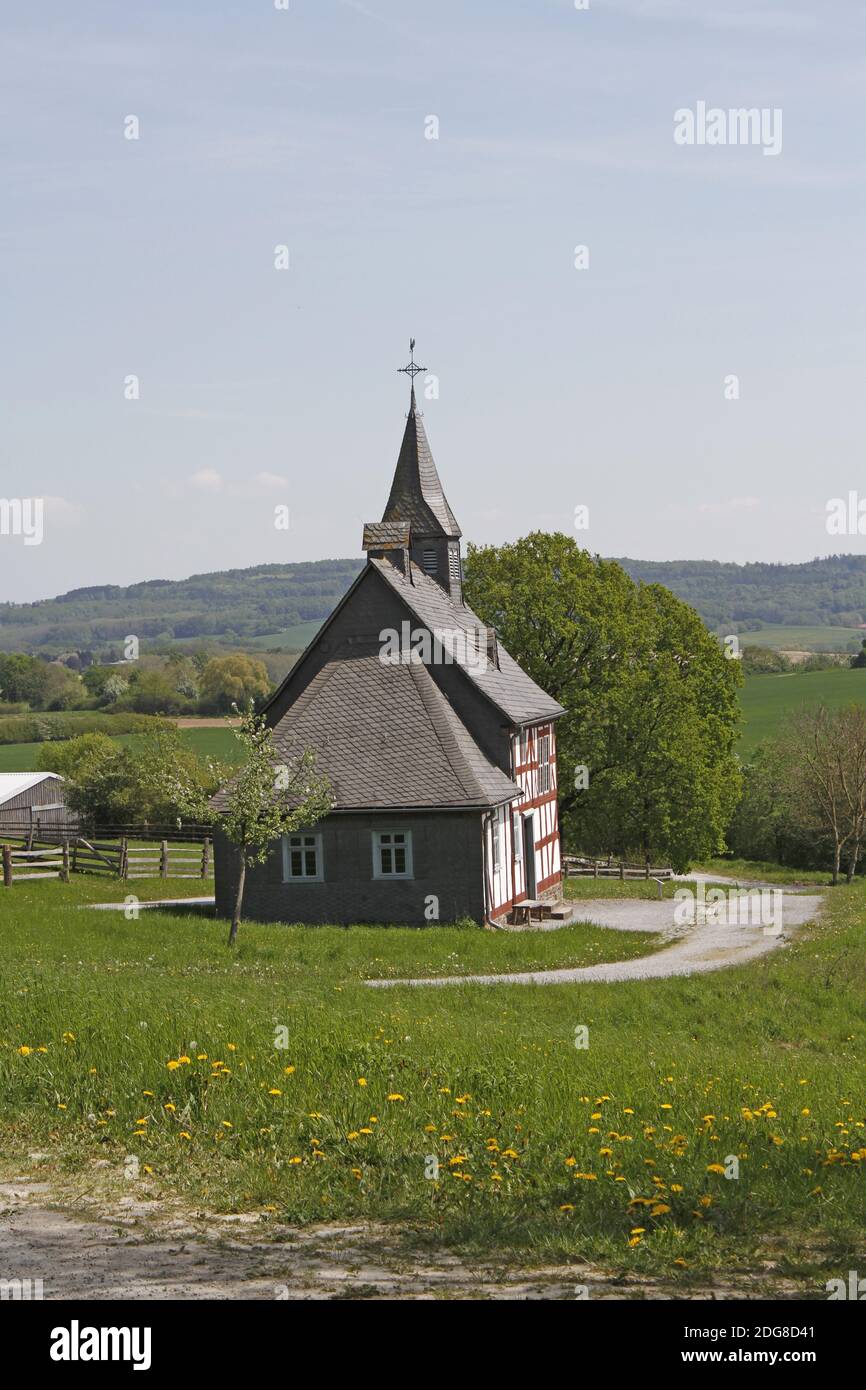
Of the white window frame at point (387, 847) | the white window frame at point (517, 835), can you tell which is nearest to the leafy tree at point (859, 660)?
the white window frame at point (517, 835)

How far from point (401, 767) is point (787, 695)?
7883 cm

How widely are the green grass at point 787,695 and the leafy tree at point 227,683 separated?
37.0 meters

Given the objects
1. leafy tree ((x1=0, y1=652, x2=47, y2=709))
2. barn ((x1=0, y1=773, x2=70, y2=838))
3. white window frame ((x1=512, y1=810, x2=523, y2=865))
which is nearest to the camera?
white window frame ((x1=512, y1=810, x2=523, y2=865))

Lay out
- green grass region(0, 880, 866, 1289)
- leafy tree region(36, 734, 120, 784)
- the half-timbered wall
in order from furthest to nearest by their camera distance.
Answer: leafy tree region(36, 734, 120, 784) < the half-timbered wall < green grass region(0, 880, 866, 1289)

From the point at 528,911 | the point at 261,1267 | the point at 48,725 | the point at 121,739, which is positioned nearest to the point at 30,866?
the point at 528,911

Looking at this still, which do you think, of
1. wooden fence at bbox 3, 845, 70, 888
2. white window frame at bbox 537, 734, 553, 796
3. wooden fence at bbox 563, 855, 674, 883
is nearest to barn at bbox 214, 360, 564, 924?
white window frame at bbox 537, 734, 553, 796

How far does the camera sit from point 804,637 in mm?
180875

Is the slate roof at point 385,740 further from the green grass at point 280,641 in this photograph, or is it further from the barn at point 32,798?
the green grass at point 280,641

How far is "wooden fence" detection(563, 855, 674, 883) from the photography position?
2130 inches

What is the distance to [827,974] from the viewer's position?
24.6 meters

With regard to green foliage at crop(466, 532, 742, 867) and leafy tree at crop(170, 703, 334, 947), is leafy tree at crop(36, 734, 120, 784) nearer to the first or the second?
green foliage at crop(466, 532, 742, 867)

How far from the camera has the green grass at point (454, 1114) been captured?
8.81 metres

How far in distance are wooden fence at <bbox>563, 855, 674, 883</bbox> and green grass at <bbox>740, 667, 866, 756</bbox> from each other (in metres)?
31.1
